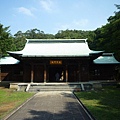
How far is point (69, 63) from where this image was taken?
23.6 metres

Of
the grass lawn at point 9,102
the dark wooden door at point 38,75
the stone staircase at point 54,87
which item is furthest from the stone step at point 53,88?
the grass lawn at point 9,102

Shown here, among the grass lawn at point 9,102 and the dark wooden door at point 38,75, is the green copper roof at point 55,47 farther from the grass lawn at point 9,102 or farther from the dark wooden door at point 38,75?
the grass lawn at point 9,102

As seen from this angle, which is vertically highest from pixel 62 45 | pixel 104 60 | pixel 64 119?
pixel 62 45

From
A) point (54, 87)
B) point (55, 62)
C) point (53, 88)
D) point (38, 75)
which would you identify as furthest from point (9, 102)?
point (38, 75)

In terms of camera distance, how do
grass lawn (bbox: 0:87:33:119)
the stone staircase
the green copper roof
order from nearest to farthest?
grass lawn (bbox: 0:87:33:119) → the stone staircase → the green copper roof

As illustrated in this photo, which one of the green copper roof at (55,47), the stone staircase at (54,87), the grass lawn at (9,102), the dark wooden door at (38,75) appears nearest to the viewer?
the grass lawn at (9,102)

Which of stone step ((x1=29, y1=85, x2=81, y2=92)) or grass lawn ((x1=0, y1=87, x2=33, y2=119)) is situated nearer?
grass lawn ((x1=0, y1=87, x2=33, y2=119))

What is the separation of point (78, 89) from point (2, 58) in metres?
17.3

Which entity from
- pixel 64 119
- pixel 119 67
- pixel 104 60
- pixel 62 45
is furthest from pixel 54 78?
pixel 64 119

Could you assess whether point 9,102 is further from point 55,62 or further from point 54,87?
point 55,62

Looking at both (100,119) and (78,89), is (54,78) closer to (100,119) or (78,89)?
(78,89)

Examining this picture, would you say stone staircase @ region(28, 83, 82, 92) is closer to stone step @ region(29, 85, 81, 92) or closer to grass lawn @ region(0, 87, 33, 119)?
stone step @ region(29, 85, 81, 92)

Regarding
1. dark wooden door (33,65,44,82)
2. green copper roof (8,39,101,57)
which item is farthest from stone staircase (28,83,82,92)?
green copper roof (8,39,101,57)

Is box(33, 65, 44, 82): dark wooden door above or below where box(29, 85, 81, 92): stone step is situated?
above
